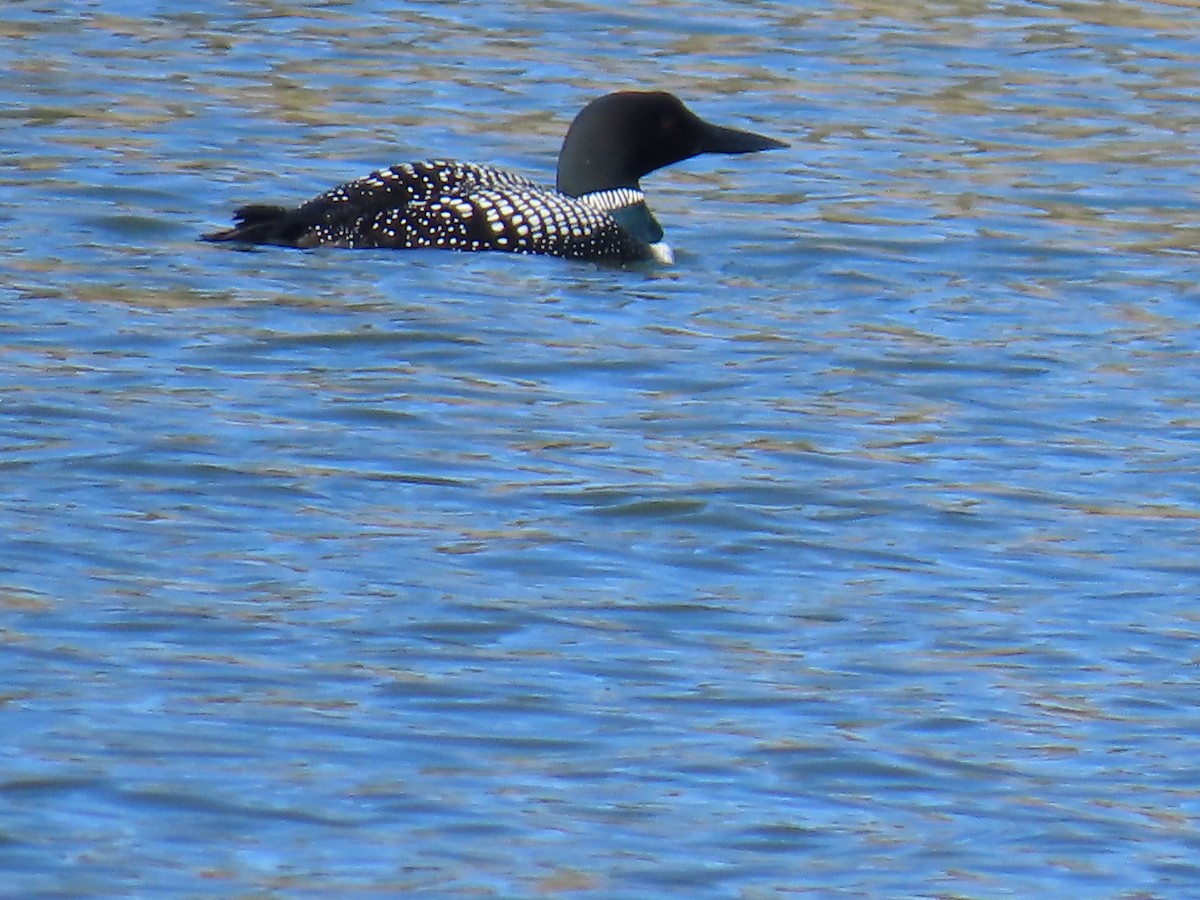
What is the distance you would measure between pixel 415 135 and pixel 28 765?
22.1 ft

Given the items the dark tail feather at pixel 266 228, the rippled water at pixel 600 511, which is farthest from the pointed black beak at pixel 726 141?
the dark tail feather at pixel 266 228

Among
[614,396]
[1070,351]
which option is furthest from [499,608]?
[1070,351]

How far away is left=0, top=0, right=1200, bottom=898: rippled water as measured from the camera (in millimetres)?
4516

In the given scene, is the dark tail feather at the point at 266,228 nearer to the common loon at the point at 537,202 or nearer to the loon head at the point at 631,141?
the common loon at the point at 537,202

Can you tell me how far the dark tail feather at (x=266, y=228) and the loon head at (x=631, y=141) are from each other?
1290 mm

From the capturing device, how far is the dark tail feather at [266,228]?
345 inches

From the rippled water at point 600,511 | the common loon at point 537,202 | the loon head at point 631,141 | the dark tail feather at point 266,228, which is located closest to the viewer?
the rippled water at point 600,511

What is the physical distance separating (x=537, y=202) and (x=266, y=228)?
3.03ft

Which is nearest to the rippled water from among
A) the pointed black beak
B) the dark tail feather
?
the dark tail feather

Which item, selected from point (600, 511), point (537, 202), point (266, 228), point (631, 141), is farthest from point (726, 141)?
point (600, 511)

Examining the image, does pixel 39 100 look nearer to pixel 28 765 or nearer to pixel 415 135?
pixel 415 135

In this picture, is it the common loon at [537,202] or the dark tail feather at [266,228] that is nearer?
the dark tail feather at [266,228]

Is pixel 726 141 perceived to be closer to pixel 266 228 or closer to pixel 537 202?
pixel 537 202

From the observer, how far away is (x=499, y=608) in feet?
18.2
